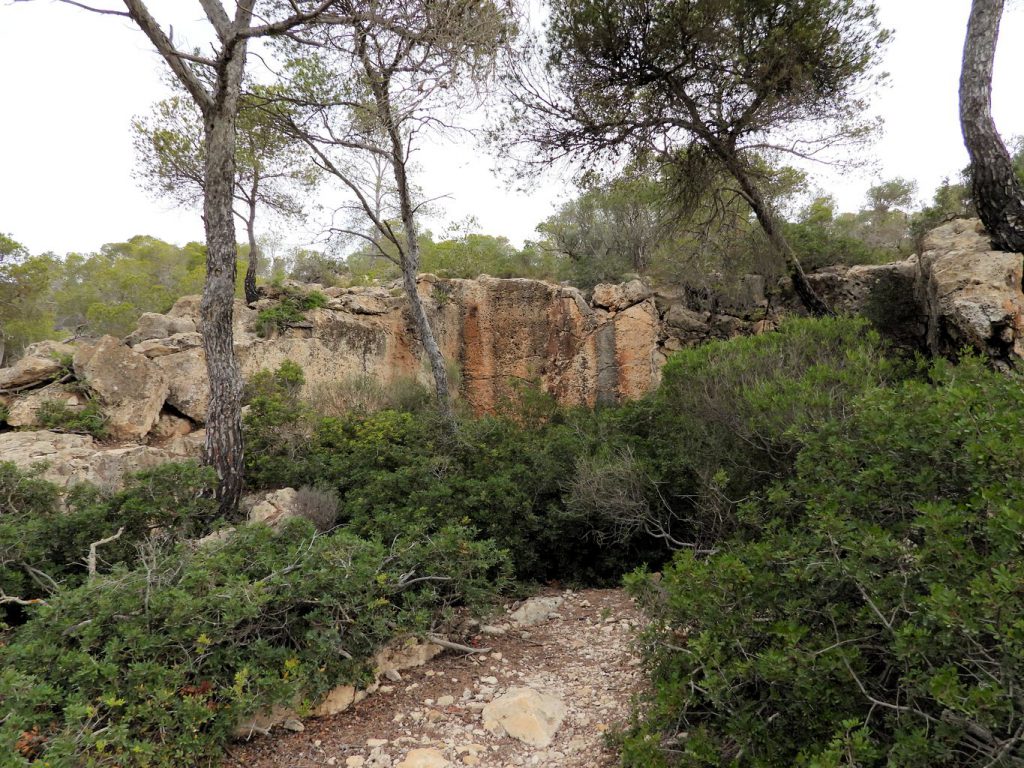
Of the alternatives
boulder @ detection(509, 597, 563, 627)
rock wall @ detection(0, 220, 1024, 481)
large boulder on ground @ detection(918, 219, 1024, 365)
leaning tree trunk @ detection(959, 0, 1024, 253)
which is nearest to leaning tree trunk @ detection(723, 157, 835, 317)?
rock wall @ detection(0, 220, 1024, 481)

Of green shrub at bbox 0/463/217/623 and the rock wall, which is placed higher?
the rock wall

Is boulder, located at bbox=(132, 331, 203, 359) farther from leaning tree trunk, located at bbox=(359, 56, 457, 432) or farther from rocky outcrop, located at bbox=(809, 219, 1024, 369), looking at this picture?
rocky outcrop, located at bbox=(809, 219, 1024, 369)

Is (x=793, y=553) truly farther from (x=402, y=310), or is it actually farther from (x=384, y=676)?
(x=402, y=310)

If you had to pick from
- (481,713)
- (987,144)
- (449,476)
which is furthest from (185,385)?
(987,144)

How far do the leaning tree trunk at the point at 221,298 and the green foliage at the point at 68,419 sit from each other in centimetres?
331

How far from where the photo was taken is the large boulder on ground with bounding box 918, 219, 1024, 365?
6809 mm

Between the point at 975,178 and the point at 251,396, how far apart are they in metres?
10.3

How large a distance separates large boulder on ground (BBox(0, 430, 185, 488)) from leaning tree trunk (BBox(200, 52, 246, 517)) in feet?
3.41

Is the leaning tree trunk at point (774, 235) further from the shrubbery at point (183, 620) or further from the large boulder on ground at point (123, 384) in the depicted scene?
the large boulder on ground at point (123, 384)

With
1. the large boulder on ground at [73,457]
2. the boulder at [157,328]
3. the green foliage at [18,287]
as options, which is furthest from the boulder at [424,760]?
the green foliage at [18,287]

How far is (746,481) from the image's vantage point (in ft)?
15.9

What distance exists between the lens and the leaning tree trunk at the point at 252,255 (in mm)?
11711

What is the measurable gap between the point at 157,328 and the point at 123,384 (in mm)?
1766

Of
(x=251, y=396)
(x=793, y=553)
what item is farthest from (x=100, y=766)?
(x=251, y=396)
